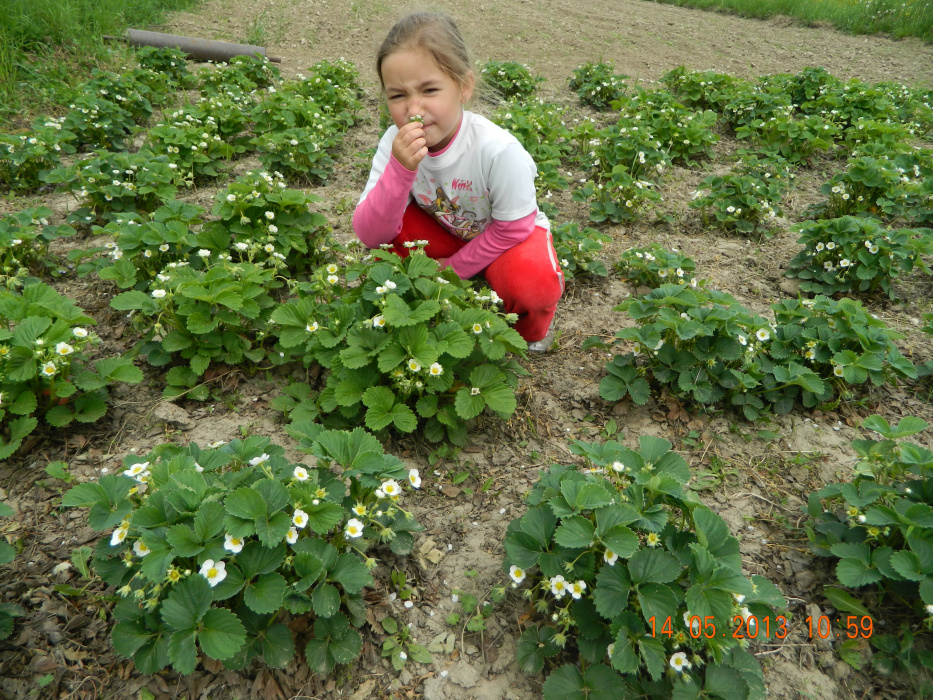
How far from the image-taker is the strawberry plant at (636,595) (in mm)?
1620

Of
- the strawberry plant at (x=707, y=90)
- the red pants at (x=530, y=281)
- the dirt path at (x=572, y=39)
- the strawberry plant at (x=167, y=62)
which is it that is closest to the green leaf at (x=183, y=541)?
the red pants at (x=530, y=281)

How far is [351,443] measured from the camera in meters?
1.90

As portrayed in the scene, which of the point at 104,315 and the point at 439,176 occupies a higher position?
the point at 439,176

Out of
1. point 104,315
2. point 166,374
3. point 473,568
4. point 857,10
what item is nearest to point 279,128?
point 104,315

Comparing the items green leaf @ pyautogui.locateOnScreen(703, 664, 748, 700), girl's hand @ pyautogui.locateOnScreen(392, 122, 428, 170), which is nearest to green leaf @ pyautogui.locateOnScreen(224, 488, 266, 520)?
green leaf @ pyautogui.locateOnScreen(703, 664, 748, 700)

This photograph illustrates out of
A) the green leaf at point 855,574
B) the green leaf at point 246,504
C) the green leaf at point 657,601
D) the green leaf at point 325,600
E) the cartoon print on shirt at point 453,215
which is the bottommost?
the green leaf at point 855,574

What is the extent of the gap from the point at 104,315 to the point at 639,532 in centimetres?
317

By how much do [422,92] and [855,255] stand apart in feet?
9.72

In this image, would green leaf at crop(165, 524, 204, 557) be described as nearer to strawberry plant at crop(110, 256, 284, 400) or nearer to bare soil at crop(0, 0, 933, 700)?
bare soil at crop(0, 0, 933, 700)

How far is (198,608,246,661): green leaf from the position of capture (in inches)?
58.1

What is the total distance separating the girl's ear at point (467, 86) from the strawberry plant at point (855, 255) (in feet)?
8.13

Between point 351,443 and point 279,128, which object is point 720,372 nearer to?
point 351,443

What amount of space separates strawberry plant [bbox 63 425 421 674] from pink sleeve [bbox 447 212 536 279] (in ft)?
4.85
